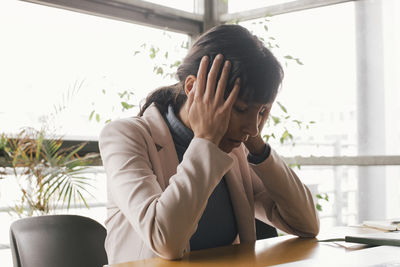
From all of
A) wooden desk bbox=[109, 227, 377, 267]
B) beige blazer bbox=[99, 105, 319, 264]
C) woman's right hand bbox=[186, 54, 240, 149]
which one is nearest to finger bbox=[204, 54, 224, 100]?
woman's right hand bbox=[186, 54, 240, 149]

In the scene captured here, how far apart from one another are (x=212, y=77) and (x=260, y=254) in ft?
1.66

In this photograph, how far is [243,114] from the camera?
151 cm

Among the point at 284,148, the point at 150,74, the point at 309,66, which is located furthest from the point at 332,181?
the point at 150,74

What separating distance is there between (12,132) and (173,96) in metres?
1.63

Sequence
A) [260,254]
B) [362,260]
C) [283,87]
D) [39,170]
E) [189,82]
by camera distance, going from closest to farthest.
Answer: [362,260], [260,254], [189,82], [39,170], [283,87]

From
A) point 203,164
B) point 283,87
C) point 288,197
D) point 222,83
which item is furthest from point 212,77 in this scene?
point 283,87

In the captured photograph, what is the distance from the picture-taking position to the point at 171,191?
51.4 inches

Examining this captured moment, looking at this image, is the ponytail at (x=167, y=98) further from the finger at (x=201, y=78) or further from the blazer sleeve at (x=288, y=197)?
the blazer sleeve at (x=288, y=197)

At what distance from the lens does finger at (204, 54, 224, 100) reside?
1477mm

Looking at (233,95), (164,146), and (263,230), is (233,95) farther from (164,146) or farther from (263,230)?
(263,230)

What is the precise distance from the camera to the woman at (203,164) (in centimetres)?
132

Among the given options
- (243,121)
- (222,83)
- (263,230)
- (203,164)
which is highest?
(222,83)

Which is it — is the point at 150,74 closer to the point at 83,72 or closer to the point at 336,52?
the point at 83,72

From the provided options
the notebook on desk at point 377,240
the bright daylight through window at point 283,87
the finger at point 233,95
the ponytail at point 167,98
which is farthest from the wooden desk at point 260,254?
the bright daylight through window at point 283,87
